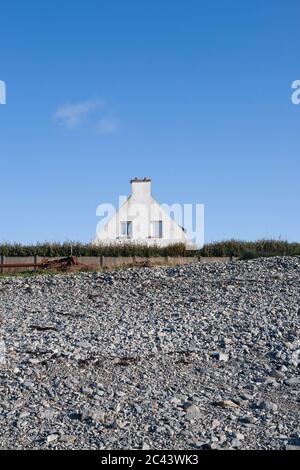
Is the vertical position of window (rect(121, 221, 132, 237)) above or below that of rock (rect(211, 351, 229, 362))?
above

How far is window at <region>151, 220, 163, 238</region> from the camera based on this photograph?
3659cm

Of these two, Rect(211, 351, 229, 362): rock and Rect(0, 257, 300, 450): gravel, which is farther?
Rect(211, 351, 229, 362): rock

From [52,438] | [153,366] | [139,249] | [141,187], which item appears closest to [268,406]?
[153,366]

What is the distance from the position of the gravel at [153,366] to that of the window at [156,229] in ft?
74.2

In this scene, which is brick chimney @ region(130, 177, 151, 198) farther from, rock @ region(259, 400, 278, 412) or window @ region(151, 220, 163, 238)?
rock @ region(259, 400, 278, 412)

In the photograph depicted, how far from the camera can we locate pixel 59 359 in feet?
26.2

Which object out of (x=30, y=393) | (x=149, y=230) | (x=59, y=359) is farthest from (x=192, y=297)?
(x=149, y=230)

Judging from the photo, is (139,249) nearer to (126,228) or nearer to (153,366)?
(126,228)

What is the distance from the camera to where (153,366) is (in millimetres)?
7785

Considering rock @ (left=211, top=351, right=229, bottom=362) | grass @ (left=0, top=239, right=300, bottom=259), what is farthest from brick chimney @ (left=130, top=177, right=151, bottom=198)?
rock @ (left=211, top=351, right=229, bottom=362)

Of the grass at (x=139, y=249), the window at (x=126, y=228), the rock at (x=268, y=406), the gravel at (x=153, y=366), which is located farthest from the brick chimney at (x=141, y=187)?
the rock at (x=268, y=406)

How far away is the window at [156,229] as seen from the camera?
A: 36594 mm

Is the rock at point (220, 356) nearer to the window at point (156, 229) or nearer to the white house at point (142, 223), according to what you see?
the white house at point (142, 223)
